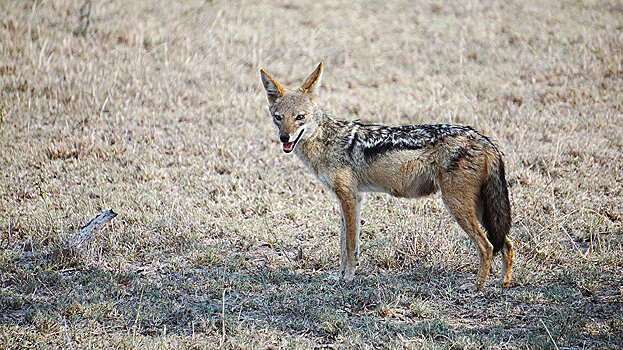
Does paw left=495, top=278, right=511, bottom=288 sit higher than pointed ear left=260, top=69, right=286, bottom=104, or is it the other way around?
pointed ear left=260, top=69, right=286, bottom=104

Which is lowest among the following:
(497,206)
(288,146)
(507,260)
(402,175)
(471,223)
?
(507,260)

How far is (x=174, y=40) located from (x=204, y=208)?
6.33 meters

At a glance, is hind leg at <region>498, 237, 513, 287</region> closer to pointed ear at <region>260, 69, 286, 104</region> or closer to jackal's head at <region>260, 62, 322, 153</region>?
jackal's head at <region>260, 62, 322, 153</region>

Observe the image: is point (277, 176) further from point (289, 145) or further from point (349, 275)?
point (349, 275)

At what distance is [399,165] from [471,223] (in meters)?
0.83

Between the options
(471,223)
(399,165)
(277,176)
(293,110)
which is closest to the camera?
(471,223)

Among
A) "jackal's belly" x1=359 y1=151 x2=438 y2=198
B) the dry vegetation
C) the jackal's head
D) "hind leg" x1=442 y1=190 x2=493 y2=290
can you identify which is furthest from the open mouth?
"hind leg" x1=442 y1=190 x2=493 y2=290

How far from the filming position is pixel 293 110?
562cm

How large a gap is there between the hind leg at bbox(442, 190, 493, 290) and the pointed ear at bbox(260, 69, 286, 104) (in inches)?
77.6

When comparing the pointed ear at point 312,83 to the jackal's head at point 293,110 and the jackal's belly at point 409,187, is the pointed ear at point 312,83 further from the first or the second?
the jackal's belly at point 409,187

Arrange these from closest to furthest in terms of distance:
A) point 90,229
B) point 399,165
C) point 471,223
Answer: point 471,223 → point 399,165 → point 90,229

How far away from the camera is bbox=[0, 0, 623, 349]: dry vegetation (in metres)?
4.84

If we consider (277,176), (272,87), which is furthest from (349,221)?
(277,176)

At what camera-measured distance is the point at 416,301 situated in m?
5.06
